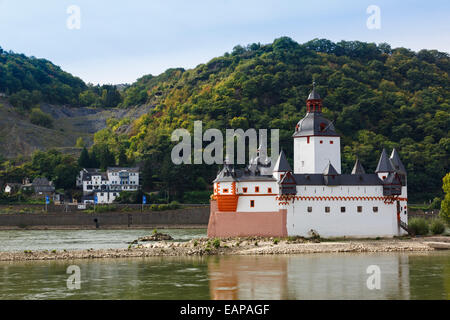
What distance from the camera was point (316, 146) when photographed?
66.6m

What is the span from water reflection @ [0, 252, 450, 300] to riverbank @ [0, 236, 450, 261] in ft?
7.61

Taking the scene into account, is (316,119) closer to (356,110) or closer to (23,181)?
(356,110)

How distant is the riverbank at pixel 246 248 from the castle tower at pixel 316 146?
29.8 feet

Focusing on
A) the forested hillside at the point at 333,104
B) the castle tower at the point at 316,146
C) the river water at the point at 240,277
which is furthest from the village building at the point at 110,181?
the river water at the point at 240,277

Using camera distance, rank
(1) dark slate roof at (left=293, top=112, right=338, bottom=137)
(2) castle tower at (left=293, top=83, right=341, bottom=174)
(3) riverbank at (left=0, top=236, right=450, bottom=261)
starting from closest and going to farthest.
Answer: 1. (3) riverbank at (left=0, top=236, right=450, bottom=261)
2. (2) castle tower at (left=293, top=83, right=341, bottom=174)
3. (1) dark slate roof at (left=293, top=112, right=338, bottom=137)

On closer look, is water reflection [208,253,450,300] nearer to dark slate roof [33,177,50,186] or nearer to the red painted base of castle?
the red painted base of castle

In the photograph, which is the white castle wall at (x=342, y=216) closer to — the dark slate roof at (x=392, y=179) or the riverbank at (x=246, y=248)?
the dark slate roof at (x=392, y=179)

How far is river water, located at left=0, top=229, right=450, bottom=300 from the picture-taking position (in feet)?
118

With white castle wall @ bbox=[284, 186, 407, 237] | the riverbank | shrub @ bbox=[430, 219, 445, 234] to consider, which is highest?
white castle wall @ bbox=[284, 186, 407, 237]

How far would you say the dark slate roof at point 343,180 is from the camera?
6125cm

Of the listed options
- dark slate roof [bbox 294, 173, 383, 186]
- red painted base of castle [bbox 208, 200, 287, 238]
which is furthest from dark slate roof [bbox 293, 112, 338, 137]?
red painted base of castle [bbox 208, 200, 287, 238]

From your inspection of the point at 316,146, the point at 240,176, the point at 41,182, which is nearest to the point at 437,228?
the point at 316,146

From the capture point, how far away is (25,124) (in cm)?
19625
